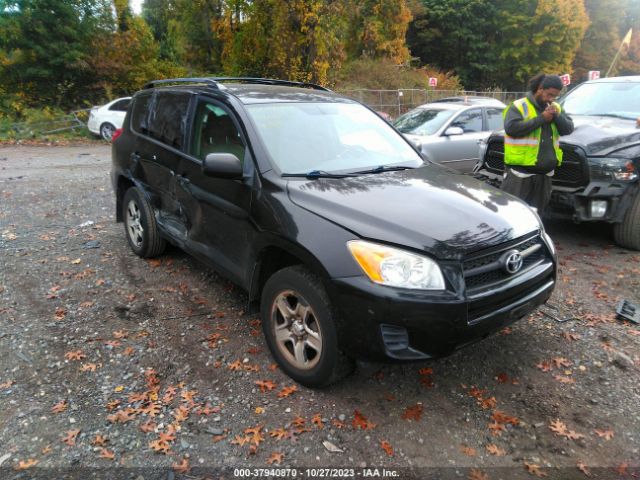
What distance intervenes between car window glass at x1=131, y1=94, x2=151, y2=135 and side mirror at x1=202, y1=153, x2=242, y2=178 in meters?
1.97

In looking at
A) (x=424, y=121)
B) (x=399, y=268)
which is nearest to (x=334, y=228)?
(x=399, y=268)

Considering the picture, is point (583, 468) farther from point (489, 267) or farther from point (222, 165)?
point (222, 165)

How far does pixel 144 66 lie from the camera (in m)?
20.2

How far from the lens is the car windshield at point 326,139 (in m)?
3.46

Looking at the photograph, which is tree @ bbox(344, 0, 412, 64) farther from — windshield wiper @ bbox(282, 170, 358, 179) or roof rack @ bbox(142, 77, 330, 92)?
windshield wiper @ bbox(282, 170, 358, 179)

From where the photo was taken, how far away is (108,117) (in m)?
16.8

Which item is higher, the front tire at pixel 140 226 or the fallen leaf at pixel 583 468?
the front tire at pixel 140 226

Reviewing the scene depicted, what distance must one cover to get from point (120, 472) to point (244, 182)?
6.32ft

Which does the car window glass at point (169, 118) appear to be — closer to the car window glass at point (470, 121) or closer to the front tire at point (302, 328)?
the front tire at point (302, 328)

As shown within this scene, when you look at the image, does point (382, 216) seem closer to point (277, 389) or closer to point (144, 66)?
point (277, 389)

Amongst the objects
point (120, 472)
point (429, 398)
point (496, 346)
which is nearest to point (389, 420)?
point (429, 398)

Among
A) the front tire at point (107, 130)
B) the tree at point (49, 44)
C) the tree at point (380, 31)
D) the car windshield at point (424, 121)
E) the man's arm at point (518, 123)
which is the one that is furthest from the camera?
the tree at point (380, 31)

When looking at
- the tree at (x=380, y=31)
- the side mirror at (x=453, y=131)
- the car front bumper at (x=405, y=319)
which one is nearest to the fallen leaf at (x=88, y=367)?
the car front bumper at (x=405, y=319)

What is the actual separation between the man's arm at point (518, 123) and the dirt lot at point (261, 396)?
1642mm
